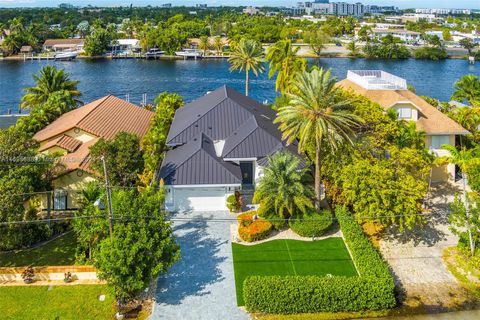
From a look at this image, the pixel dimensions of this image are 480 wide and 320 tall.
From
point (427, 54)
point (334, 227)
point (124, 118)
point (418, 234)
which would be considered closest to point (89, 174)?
point (124, 118)

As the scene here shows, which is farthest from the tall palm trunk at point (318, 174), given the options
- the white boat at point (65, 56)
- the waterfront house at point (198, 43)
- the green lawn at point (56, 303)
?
the waterfront house at point (198, 43)

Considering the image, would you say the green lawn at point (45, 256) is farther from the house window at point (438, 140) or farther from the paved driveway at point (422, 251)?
the house window at point (438, 140)

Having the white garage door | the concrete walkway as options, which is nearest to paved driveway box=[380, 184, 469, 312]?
the concrete walkway

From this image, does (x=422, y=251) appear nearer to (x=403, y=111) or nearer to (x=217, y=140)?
(x=403, y=111)

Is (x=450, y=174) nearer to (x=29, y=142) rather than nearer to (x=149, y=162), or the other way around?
(x=149, y=162)

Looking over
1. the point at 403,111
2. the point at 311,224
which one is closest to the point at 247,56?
the point at 403,111

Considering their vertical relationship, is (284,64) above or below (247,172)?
above
